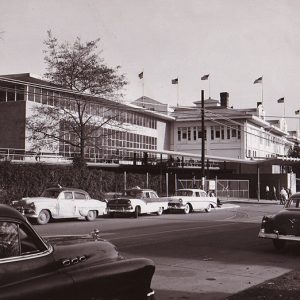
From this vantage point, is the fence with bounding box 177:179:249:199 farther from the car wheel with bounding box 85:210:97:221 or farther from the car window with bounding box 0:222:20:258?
the car window with bounding box 0:222:20:258

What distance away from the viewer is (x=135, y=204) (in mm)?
25375

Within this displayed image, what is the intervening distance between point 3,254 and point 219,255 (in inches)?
330

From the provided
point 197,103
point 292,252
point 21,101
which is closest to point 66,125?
point 21,101

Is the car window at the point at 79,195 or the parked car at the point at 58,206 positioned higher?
the car window at the point at 79,195

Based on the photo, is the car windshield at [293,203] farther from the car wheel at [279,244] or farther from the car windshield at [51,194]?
the car windshield at [51,194]

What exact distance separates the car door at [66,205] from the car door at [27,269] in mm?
17637

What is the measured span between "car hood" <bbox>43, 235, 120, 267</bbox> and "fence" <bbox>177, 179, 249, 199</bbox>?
37.7m

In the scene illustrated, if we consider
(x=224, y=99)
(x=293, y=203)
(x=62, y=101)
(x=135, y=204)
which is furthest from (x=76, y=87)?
(x=224, y=99)

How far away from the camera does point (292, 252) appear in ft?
40.8

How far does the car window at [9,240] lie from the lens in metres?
3.83

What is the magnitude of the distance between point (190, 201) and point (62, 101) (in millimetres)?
13577

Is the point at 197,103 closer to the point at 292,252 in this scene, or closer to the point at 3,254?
the point at 292,252

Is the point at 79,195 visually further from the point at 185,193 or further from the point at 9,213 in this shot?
the point at 9,213

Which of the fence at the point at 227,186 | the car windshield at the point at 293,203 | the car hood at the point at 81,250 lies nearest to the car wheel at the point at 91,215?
the car windshield at the point at 293,203
